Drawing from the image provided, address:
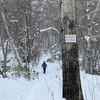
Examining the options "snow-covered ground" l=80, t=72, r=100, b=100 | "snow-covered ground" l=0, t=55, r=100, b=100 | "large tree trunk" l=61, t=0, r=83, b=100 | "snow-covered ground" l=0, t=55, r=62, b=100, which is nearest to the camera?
"large tree trunk" l=61, t=0, r=83, b=100

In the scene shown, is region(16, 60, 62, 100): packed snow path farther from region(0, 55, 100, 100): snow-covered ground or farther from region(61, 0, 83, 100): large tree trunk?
region(61, 0, 83, 100): large tree trunk

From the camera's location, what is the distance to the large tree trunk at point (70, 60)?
10.4 feet

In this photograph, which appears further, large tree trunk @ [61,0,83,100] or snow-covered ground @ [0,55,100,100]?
snow-covered ground @ [0,55,100,100]

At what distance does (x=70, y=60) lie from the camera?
321 centimetres

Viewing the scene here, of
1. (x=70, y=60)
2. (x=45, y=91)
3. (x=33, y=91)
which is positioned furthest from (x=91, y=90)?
(x=33, y=91)

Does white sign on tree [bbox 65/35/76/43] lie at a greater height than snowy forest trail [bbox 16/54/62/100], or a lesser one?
greater

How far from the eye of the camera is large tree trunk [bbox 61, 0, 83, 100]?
10.4 ft

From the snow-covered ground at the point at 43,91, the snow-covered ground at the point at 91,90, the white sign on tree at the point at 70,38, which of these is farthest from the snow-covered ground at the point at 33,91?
the white sign on tree at the point at 70,38

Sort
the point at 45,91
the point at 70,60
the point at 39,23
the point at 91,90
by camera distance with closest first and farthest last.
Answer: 1. the point at 70,60
2. the point at 91,90
3. the point at 45,91
4. the point at 39,23


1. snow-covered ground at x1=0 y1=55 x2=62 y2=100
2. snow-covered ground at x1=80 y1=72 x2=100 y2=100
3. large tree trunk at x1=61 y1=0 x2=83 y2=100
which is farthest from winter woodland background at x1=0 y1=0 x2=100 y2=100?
snow-covered ground at x1=0 y1=55 x2=62 y2=100

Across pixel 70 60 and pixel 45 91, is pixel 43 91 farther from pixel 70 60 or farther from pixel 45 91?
pixel 70 60

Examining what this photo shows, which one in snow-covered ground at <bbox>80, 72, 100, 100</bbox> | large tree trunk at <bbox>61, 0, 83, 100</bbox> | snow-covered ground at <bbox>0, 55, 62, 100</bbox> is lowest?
snow-covered ground at <bbox>0, 55, 62, 100</bbox>

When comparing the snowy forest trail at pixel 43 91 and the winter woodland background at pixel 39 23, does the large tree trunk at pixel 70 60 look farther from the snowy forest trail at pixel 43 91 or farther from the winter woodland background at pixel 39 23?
the snowy forest trail at pixel 43 91

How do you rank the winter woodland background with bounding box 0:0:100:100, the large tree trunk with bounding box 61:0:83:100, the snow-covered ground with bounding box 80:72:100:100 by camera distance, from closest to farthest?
the large tree trunk with bounding box 61:0:83:100, the snow-covered ground with bounding box 80:72:100:100, the winter woodland background with bounding box 0:0:100:100
